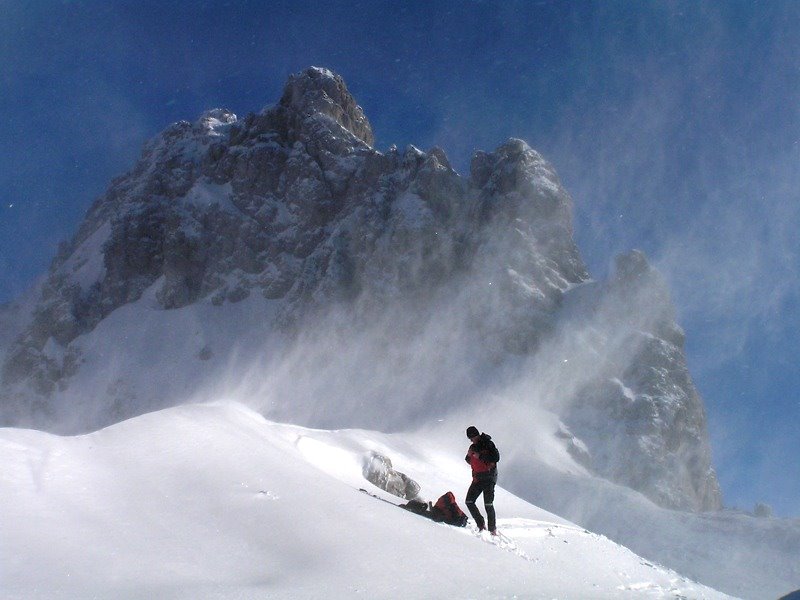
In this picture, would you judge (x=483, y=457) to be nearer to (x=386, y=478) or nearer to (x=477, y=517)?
(x=477, y=517)

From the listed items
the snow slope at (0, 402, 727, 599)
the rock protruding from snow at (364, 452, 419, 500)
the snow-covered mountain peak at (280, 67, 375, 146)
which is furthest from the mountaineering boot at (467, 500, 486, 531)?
the snow-covered mountain peak at (280, 67, 375, 146)

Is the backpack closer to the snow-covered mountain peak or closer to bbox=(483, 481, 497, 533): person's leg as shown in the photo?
bbox=(483, 481, 497, 533): person's leg

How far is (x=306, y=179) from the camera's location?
314 ft

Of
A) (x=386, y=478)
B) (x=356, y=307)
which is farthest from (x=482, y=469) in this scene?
(x=356, y=307)

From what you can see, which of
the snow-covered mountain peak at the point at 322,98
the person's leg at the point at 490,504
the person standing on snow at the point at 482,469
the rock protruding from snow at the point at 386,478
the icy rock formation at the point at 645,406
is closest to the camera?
the person's leg at the point at 490,504

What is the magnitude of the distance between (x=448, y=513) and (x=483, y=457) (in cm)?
98

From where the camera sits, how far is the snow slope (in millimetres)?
4527

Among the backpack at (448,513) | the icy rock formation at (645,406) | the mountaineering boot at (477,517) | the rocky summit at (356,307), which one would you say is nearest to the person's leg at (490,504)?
the mountaineering boot at (477,517)

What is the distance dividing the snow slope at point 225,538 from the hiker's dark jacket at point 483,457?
1.02 meters

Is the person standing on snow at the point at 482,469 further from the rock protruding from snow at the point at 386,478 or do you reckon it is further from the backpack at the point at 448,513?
the rock protruding from snow at the point at 386,478

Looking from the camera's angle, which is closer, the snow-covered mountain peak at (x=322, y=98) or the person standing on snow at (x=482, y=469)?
the person standing on snow at (x=482, y=469)

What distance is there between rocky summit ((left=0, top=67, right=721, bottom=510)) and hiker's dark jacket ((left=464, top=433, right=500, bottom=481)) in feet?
174

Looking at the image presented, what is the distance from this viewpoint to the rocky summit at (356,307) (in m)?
68.0

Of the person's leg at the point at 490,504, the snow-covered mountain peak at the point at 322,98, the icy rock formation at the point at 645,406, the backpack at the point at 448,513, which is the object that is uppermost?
the snow-covered mountain peak at the point at 322,98
